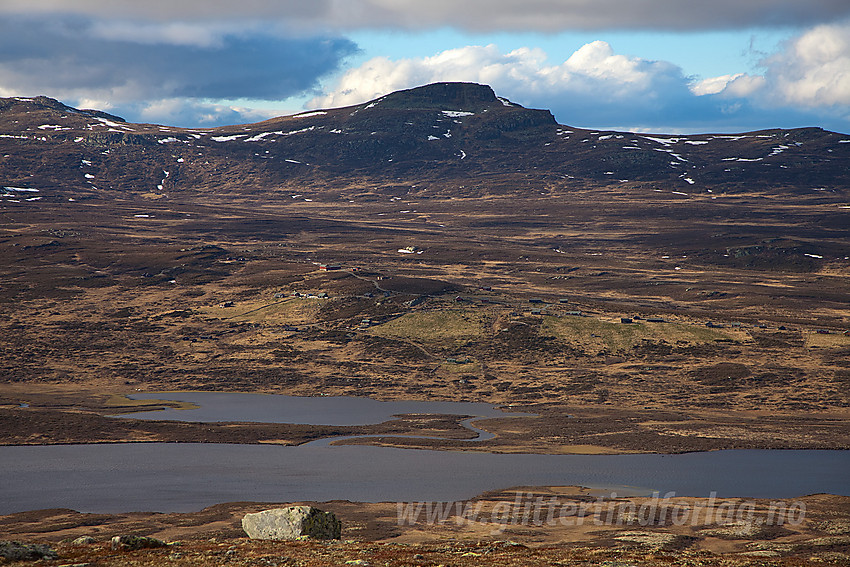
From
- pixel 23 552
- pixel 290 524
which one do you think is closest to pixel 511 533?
pixel 290 524

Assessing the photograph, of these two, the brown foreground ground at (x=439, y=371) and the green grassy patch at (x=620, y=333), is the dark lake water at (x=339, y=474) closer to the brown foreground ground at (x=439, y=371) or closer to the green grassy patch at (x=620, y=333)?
the brown foreground ground at (x=439, y=371)

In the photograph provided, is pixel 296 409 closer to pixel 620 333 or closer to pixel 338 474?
pixel 338 474

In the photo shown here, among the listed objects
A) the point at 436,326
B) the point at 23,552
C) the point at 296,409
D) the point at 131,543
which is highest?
the point at 436,326

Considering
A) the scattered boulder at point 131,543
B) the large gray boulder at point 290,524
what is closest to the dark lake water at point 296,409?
the large gray boulder at point 290,524

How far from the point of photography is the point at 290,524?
48281 millimetres

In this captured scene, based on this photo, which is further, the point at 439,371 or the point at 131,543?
the point at 439,371

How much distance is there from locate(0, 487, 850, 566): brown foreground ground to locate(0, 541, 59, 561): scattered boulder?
2.94 feet

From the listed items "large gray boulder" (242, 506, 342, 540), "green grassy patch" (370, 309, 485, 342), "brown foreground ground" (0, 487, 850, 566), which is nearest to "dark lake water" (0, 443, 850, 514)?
"brown foreground ground" (0, 487, 850, 566)

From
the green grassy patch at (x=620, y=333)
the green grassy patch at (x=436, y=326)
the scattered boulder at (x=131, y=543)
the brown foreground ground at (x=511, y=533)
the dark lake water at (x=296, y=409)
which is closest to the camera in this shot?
the scattered boulder at (x=131, y=543)

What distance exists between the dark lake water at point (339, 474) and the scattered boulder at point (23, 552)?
34.0m

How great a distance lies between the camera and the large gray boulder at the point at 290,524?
1897 inches

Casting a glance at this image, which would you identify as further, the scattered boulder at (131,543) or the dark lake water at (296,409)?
the dark lake water at (296,409)

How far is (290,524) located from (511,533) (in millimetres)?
18337

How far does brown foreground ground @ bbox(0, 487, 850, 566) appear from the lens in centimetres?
4091
